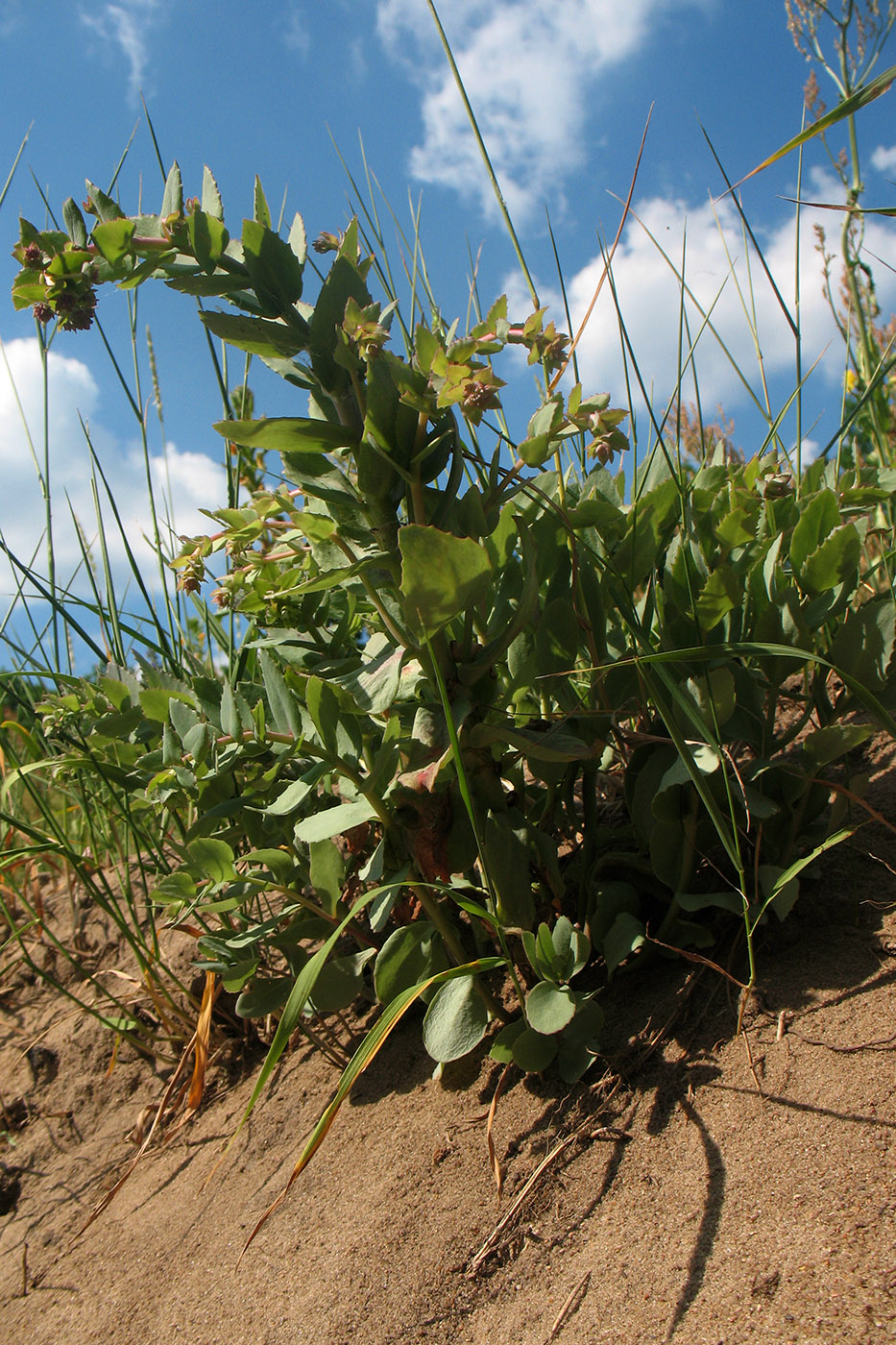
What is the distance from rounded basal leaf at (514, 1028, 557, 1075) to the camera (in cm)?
96

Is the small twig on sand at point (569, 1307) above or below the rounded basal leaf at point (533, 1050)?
below

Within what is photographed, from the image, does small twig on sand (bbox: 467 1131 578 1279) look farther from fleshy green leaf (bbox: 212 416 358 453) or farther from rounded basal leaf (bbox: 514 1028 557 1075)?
fleshy green leaf (bbox: 212 416 358 453)

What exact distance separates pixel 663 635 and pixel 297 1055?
0.87 m

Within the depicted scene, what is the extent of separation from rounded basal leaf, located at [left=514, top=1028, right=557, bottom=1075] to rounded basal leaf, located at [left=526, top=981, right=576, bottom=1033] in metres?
0.03

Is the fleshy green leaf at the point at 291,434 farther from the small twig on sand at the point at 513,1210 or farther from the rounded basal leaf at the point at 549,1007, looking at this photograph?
the small twig on sand at the point at 513,1210

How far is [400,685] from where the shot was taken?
102 centimetres

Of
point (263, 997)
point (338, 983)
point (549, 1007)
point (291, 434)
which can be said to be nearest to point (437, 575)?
point (291, 434)

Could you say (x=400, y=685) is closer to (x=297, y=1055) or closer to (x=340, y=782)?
(x=340, y=782)

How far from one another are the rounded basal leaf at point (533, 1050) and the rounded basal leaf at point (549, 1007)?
0.03 metres

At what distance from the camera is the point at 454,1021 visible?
96 centimetres

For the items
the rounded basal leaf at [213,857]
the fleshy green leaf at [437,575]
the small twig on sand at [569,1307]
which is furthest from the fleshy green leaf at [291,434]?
the small twig on sand at [569,1307]

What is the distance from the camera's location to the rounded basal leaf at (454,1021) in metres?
0.96

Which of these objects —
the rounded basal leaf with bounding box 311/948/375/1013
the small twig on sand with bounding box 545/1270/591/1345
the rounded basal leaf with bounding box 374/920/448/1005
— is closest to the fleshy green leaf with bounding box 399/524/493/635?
the rounded basal leaf with bounding box 374/920/448/1005

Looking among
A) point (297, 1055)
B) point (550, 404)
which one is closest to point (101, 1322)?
point (297, 1055)
